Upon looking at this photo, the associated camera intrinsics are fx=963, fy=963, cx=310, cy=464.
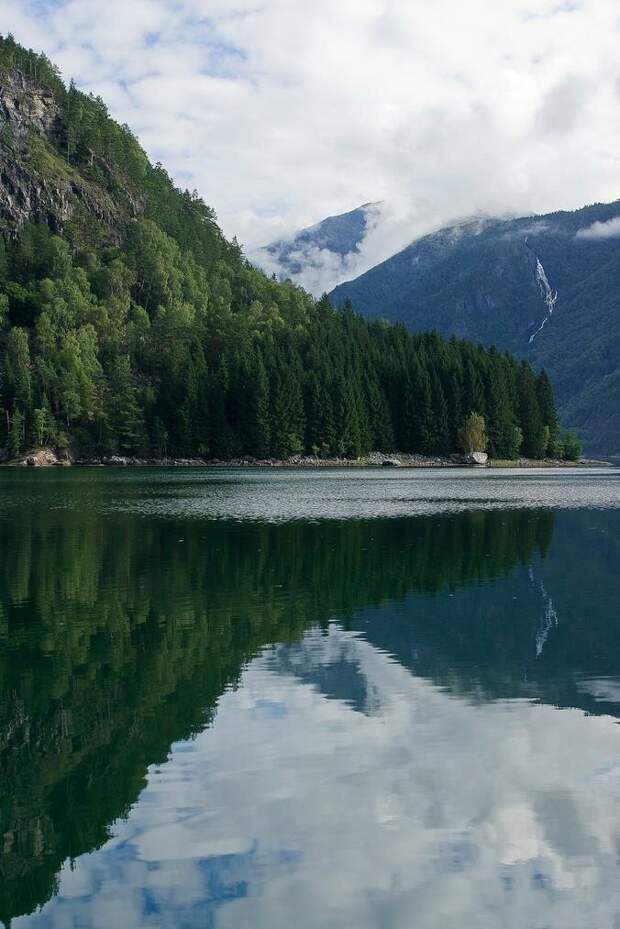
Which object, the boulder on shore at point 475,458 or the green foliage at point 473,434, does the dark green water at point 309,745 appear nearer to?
the green foliage at point 473,434

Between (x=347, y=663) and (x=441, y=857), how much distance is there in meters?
10.6

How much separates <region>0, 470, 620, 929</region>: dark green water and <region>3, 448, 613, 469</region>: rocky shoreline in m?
131

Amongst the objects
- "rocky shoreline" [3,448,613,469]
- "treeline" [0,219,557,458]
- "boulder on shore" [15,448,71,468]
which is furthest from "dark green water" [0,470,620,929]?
"treeline" [0,219,557,458]

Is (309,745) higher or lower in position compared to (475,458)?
lower

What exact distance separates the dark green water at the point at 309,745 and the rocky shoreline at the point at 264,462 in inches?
5145

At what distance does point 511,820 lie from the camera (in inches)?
535

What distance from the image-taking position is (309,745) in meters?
16.8

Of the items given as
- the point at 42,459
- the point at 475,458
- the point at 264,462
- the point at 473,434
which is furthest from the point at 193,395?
the point at 475,458

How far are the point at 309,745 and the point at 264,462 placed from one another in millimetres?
163963

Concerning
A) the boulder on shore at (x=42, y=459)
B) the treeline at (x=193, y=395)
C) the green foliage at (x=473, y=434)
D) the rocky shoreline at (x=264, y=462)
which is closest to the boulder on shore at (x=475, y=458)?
the rocky shoreline at (x=264, y=462)

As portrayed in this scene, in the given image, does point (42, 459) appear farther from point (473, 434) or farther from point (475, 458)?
point (475, 458)

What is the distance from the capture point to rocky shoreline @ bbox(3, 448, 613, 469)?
6585 inches

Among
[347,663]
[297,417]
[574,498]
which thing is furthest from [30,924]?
[297,417]

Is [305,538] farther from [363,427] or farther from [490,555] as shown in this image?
[363,427]
